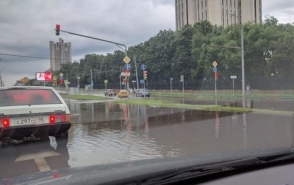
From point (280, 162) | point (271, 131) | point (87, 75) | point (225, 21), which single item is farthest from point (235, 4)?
point (280, 162)

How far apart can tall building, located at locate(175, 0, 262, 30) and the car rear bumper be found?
241ft

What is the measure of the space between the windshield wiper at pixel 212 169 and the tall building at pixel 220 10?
252ft

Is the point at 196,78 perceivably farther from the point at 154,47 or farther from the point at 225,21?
the point at 225,21

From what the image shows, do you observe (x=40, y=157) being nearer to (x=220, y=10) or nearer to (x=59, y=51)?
(x=59, y=51)

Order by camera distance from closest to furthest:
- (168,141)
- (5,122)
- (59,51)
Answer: (5,122) < (168,141) < (59,51)

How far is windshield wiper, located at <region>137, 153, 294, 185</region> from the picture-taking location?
2258mm

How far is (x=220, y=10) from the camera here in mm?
78375

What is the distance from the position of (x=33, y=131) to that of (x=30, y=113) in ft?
1.44

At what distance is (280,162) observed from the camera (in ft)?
9.47

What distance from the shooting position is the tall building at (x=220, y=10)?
78.9 meters

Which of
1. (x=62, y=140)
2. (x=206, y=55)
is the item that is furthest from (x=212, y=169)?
(x=206, y=55)

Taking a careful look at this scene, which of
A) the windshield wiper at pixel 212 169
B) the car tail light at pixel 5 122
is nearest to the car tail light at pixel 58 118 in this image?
the car tail light at pixel 5 122

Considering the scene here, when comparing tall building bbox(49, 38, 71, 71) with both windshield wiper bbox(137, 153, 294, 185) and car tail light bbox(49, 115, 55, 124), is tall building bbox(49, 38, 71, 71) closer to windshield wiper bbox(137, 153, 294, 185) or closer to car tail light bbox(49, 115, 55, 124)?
car tail light bbox(49, 115, 55, 124)

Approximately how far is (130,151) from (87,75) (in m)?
74.3
